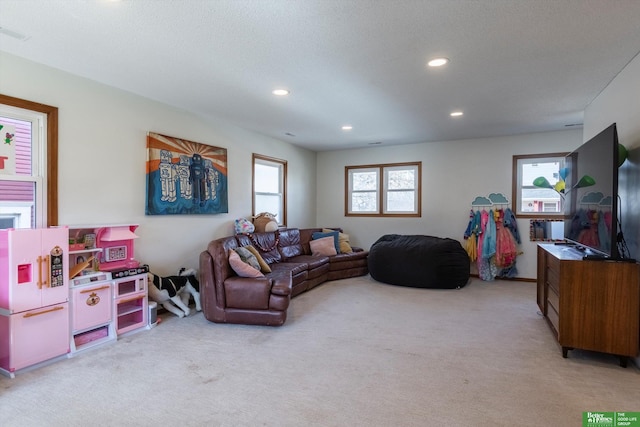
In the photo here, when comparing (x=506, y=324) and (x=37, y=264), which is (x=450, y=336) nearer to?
(x=506, y=324)

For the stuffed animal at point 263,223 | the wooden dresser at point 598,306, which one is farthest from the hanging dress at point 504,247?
the stuffed animal at point 263,223

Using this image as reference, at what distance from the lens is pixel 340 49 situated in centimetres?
273

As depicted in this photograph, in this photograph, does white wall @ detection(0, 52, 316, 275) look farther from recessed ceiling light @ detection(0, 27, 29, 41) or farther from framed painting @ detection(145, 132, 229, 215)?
recessed ceiling light @ detection(0, 27, 29, 41)

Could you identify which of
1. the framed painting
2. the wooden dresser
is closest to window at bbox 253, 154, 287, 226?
the framed painting

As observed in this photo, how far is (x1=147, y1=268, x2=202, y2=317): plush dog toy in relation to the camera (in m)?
3.84

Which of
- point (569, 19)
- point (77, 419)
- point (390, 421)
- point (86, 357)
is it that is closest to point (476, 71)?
point (569, 19)

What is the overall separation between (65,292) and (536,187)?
22.0 ft

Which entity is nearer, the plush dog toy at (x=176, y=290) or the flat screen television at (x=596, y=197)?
the flat screen television at (x=596, y=197)

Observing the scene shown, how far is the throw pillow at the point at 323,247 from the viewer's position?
242 inches

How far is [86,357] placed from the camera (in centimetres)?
289

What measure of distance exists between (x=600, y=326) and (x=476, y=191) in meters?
3.83

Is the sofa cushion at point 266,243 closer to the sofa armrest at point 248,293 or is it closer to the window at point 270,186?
the window at point 270,186

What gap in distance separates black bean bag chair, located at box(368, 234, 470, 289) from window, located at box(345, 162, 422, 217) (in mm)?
1306

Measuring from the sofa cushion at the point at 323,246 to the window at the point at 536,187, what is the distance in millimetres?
3293
